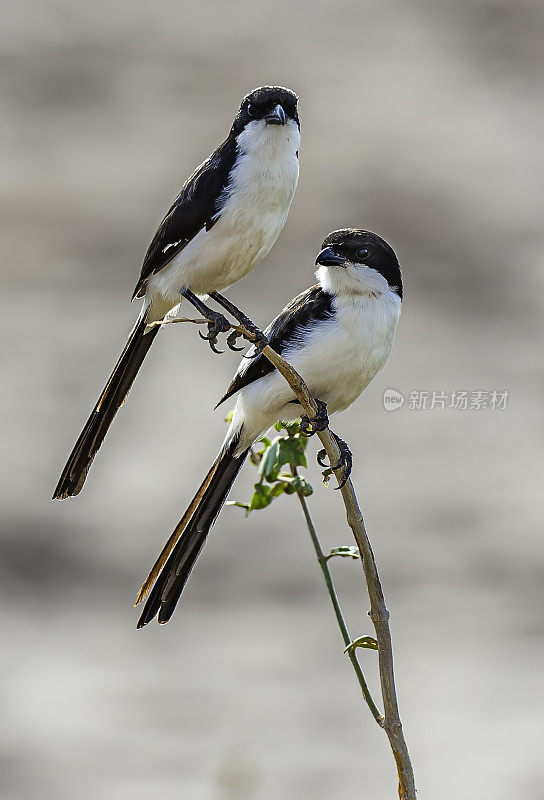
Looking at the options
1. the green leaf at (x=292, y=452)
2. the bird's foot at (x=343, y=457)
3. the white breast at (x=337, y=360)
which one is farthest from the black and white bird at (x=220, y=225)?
the green leaf at (x=292, y=452)

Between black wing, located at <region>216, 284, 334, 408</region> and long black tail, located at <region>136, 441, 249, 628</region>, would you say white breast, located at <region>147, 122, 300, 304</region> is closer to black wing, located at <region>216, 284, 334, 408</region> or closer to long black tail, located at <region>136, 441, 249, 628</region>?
black wing, located at <region>216, 284, 334, 408</region>

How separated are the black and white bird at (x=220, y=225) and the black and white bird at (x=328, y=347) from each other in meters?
0.27

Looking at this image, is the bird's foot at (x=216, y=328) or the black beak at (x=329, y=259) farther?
the black beak at (x=329, y=259)

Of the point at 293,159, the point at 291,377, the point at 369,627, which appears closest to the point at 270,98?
the point at 293,159

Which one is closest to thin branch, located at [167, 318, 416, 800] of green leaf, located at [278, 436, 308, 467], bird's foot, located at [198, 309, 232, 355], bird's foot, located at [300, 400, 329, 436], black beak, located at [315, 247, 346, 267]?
green leaf, located at [278, 436, 308, 467]

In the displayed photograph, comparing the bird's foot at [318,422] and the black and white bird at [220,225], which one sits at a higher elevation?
the black and white bird at [220,225]

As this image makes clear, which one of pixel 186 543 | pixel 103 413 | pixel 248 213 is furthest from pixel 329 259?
pixel 186 543

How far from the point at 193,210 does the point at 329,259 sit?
1.34ft

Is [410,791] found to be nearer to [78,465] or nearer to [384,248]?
[78,465]

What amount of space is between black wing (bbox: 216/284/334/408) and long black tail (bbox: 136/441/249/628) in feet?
0.70

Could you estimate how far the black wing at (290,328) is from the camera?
3166mm

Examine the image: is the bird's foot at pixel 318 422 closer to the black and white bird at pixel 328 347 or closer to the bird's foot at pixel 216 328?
the black and white bird at pixel 328 347

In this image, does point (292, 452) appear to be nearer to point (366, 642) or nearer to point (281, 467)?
point (281, 467)

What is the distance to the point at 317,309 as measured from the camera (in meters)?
3.19
